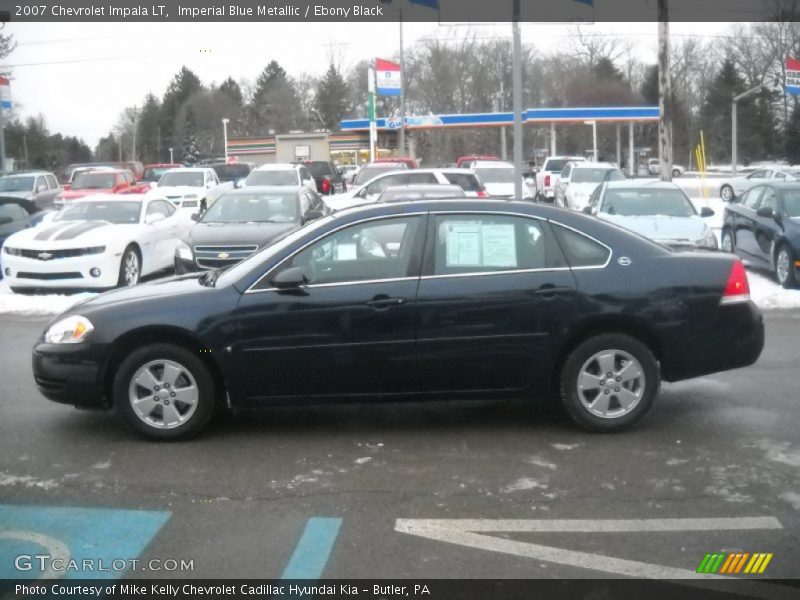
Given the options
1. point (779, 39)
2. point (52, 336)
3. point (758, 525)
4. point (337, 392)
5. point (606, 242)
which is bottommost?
point (758, 525)

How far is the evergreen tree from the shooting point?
323ft

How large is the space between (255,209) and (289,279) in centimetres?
877

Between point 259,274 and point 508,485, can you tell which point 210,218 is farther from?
point 508,485

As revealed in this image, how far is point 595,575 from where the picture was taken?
4352 millimetres

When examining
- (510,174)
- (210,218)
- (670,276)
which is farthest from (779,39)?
(670,276)

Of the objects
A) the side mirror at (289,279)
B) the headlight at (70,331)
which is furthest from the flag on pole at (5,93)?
the side mirror at (289,279)

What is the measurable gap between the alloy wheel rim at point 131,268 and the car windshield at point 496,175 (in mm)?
16126

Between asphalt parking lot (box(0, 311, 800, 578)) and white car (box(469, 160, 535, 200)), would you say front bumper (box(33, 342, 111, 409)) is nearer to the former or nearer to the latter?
asphalt parking lot (box(0, 311, 800, 578))

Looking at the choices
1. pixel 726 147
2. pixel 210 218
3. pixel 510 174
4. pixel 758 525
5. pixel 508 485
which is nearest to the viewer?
pixel 758 525

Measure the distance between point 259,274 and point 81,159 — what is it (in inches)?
4302

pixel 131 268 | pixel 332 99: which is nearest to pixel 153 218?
pixel 131 268

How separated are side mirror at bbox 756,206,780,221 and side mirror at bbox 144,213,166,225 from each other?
920cm

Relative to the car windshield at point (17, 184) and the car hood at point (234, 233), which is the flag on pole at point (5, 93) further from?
the car hood at point (234, 233)

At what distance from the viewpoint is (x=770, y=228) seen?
45.6 feet
